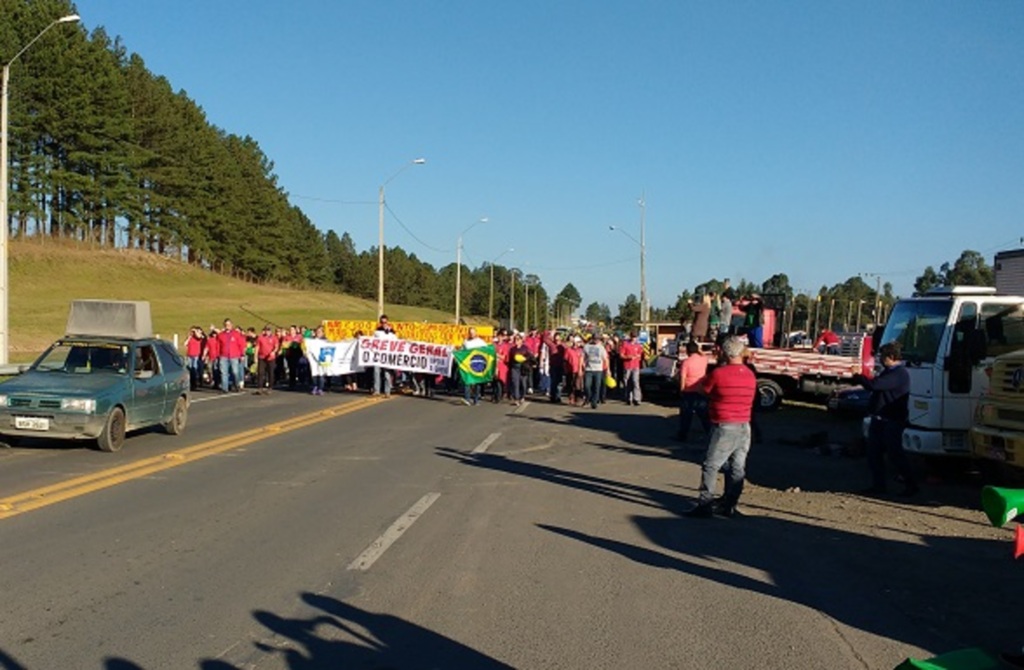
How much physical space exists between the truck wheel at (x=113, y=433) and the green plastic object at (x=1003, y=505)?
1169cm

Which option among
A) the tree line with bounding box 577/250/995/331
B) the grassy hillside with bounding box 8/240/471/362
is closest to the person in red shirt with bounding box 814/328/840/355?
Result: the tree line with bounding box 577/250/995/331

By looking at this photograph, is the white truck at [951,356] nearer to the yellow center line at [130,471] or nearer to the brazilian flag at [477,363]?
the yellow center line at [130,471]

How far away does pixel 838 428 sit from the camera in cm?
1947

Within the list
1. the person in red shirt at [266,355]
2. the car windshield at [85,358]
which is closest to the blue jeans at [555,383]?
the person in red shirt at [266,355]

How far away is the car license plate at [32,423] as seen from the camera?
12539mm

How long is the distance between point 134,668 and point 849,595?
4.91 m

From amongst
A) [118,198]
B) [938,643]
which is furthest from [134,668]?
[118,198]

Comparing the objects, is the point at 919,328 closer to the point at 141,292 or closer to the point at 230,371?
the point at 230,371

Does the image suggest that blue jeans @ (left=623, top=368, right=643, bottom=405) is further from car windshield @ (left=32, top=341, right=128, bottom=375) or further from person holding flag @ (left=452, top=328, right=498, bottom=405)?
car windshield @ (left=32, top=341, right=128, bottom=375)

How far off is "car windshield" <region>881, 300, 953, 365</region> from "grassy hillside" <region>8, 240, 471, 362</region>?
4172 cm

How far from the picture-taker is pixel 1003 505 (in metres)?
3.79

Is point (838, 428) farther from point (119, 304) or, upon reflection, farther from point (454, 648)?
point (454, 648)

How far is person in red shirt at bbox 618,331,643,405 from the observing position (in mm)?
24438

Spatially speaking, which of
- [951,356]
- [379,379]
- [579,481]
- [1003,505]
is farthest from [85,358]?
[1003,505]
